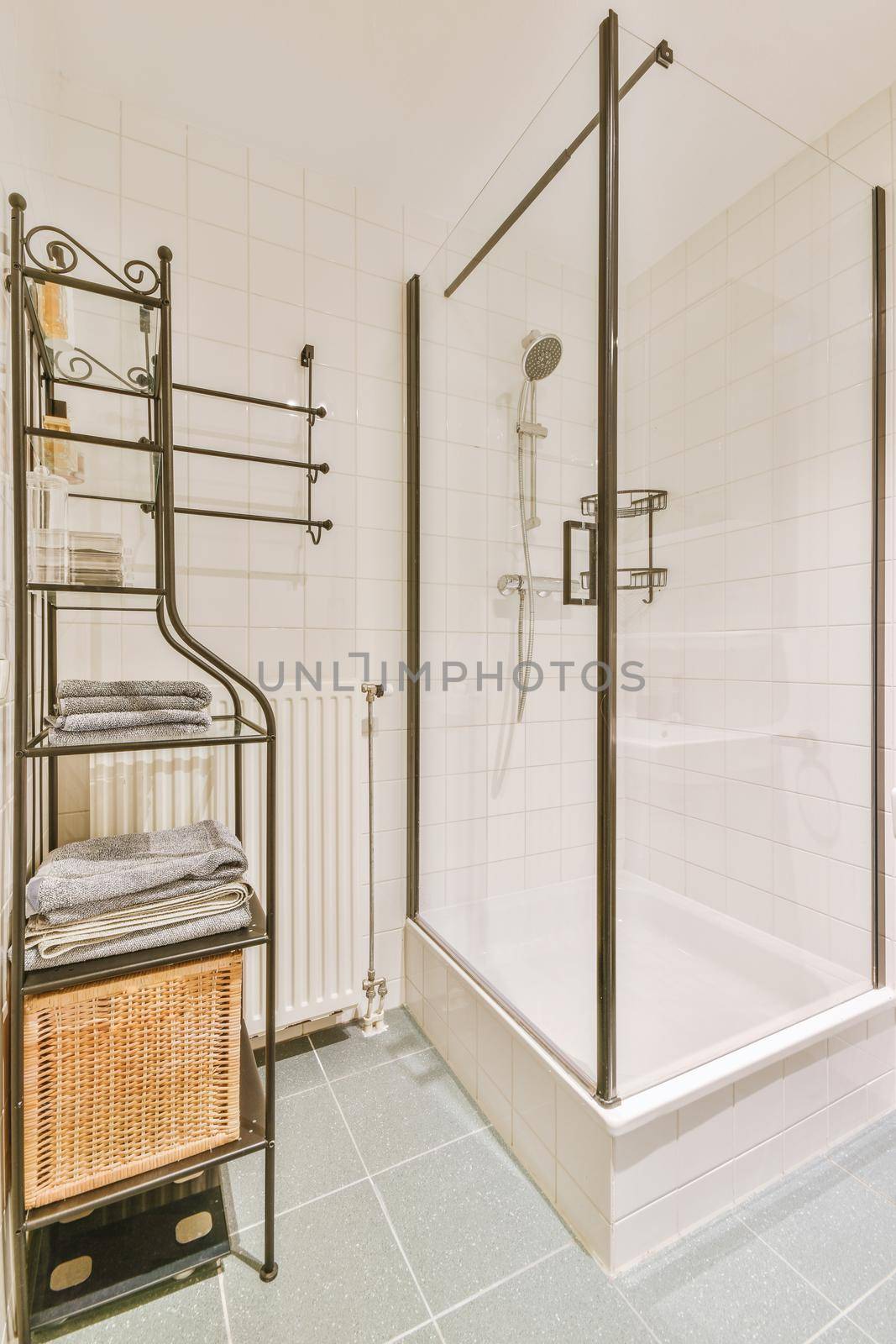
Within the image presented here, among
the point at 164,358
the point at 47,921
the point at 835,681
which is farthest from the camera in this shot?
the point at 835,681

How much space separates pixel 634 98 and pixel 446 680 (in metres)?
1.30

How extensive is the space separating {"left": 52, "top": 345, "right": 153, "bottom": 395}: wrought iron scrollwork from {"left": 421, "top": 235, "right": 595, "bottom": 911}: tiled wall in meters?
0.73

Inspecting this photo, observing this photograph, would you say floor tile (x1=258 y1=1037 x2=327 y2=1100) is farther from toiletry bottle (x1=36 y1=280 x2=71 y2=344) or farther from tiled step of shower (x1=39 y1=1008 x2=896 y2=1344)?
toiletry bottle (x1=36 y1=280 x2=71 y2=344)

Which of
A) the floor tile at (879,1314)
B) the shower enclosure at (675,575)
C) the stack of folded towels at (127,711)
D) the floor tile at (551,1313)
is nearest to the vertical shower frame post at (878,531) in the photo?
the shower enclosure at (675,575)

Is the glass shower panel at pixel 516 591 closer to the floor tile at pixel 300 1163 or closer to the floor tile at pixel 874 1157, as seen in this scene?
the floor tile at pixel 300 1163

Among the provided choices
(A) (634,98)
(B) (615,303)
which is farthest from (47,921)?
(A) (634,98)

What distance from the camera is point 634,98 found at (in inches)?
44.5

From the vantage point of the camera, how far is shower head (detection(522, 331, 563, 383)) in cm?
138

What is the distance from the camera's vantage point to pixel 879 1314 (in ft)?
3.26

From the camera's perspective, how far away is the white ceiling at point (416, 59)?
4.11 feet

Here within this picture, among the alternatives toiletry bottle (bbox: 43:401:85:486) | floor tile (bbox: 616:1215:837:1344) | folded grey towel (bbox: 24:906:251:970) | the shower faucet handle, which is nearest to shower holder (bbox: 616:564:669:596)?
the shower faucet handle

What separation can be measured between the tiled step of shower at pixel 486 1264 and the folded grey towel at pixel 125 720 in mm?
955

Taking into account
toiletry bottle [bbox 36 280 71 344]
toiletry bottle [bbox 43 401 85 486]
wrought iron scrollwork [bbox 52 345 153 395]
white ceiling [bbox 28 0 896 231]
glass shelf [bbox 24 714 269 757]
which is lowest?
glass shelf [bbox 24 714 269 757]

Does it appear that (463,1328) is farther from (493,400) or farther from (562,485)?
(493,400)
